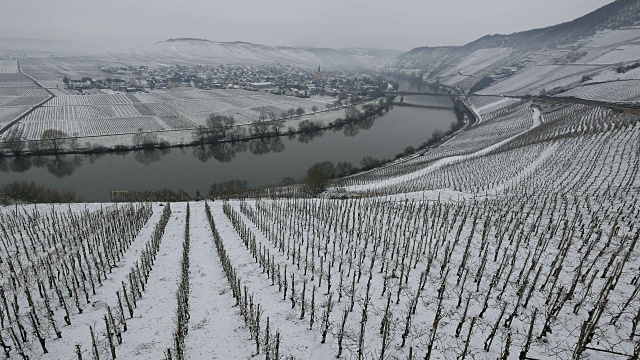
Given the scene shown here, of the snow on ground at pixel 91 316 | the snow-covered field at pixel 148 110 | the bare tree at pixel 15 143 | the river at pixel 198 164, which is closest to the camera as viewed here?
the snow on ground at pixel 91 316

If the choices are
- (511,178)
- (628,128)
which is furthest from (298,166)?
(628,128)

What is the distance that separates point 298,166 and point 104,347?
5909cm

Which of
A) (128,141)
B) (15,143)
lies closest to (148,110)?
(128,141)

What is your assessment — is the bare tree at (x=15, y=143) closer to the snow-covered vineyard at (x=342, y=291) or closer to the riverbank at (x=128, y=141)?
the riverbank at (x=128, y=141)

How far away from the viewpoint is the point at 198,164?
6719 cm

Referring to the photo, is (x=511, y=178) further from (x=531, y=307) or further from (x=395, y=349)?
(x=395, y=349)

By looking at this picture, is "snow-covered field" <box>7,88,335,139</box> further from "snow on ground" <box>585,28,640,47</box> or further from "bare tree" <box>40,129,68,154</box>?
"snow on ground" <box>585,28,640,47</box>

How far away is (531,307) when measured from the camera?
9.61m

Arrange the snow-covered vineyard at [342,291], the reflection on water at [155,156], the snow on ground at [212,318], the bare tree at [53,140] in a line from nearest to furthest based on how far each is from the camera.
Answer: the snow-covered vineyard at [342,291] → the snow on ground at [212,318] → the reflection on water at [155,156] → the bare tree at [53,140]

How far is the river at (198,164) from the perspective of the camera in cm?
5588

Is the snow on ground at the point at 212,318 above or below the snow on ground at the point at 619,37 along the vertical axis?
below

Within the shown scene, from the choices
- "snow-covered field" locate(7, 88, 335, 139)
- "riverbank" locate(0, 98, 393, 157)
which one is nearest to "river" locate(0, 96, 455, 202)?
"riverbank" locate(0, 98, 393, 157)

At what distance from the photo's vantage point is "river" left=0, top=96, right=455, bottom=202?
55875mm

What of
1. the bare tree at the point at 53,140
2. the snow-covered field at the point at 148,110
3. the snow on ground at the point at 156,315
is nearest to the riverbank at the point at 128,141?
the bare tree at the point at 53,140
